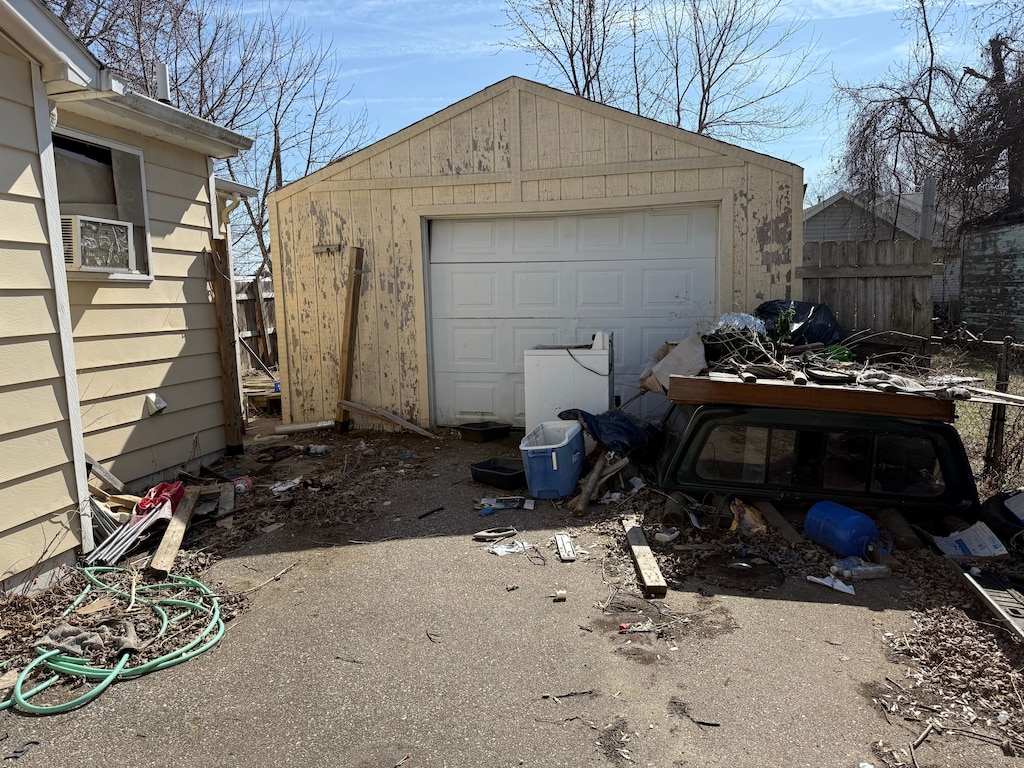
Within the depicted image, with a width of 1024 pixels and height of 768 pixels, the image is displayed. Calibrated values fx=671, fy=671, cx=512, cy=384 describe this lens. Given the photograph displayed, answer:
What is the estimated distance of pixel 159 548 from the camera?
4.13 metres

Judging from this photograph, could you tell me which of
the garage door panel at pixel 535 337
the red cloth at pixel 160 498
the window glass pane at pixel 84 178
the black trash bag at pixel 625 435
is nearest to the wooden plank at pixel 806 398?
the black trash bag at pixel 625 435

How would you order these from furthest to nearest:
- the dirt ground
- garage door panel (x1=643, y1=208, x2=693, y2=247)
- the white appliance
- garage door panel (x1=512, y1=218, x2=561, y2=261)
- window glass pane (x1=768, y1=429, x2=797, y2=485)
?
garage door panel (x1=512, y1=218, x2=561, y2=261) → garage door panel (x1=643, y1=208, x2=693, y2=247) → the white appliance → window glass pane (x1=768, y1=429, x2=797, y2=485) → the dirt ground

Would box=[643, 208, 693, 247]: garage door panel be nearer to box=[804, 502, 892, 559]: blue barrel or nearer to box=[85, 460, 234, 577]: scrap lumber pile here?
box=[804, 502, 892, 559]: blue barrel

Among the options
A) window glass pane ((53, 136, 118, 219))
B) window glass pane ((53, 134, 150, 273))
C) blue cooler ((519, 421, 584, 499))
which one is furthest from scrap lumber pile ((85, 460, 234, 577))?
blue cooler ((519, 421, 584, 499))

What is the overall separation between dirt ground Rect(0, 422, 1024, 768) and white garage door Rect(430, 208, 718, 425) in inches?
113

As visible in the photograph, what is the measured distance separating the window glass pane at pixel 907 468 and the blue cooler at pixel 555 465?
208 cm

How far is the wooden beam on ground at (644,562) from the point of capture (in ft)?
11.9

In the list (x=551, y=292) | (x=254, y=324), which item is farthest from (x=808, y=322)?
(x=254, y=324)

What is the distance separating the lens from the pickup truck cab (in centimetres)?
414

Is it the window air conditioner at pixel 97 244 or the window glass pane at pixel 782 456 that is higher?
the window air conditioner at pixel 97 244

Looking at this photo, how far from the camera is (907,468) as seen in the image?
420 centimetres

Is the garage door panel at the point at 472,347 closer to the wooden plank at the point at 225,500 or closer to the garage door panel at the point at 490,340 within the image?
the garage door panel at the point at 490,340

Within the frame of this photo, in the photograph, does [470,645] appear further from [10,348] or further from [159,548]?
[10,348]

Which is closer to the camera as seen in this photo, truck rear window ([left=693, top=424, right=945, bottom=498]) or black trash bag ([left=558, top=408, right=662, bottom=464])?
truck rear window ([left=693, top=424, right=945, bottom=498])
